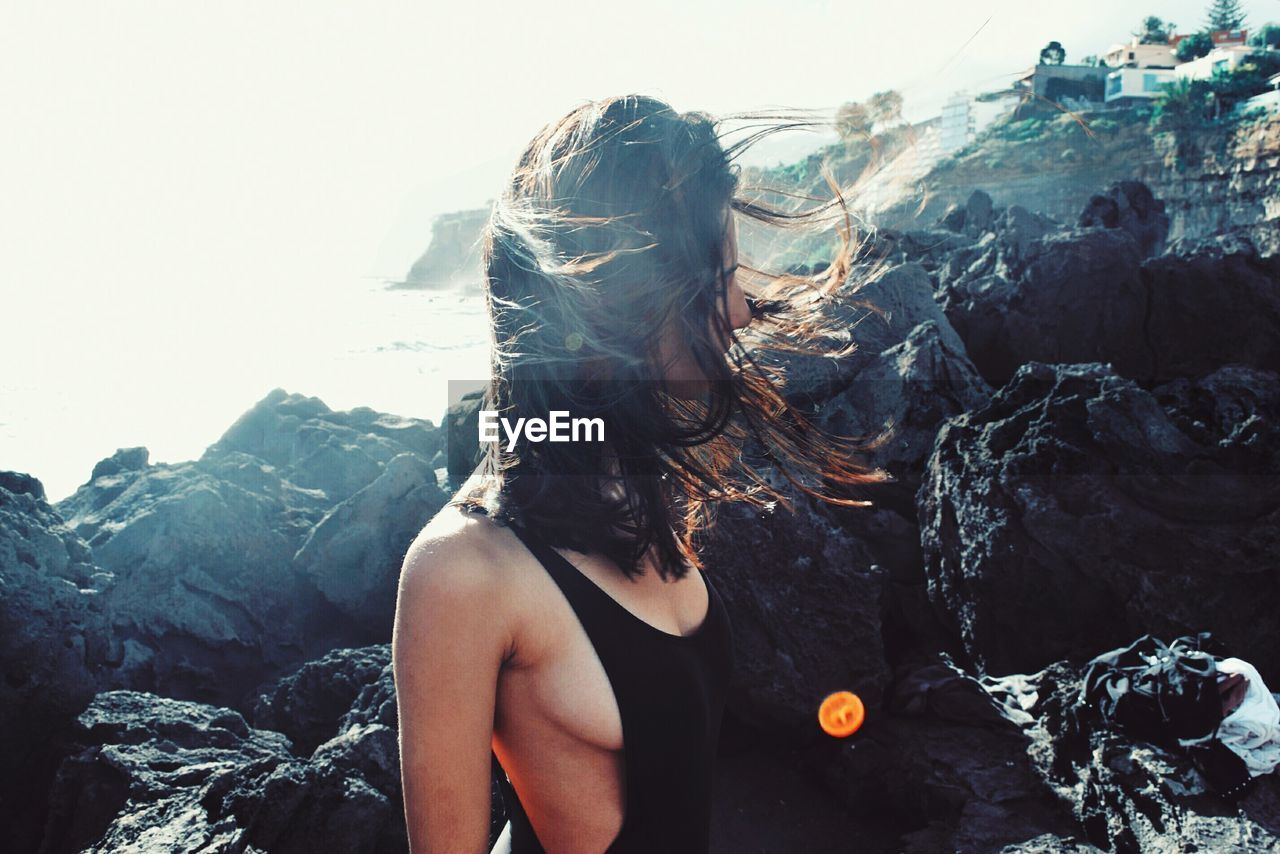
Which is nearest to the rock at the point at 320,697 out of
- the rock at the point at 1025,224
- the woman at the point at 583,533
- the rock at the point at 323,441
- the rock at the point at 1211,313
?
the woman at the point at 583,533

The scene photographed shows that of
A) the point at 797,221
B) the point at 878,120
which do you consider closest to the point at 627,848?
the point at 797,221

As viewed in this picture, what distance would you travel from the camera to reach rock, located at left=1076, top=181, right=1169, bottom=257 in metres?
11.2

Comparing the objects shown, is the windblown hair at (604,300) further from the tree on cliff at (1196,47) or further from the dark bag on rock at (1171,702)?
the tree on cliff at (1196,47)

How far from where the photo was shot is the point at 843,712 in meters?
3.09

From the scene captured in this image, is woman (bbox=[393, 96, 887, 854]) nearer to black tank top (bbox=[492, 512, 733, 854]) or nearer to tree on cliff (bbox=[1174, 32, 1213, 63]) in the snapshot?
black tank top (bbox=[492, 512, 733, 854])

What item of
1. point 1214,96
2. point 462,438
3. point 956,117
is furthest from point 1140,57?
point 462,438

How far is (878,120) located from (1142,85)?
157ft

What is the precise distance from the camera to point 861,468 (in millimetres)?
1749

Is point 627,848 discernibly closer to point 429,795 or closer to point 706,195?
point 429,795

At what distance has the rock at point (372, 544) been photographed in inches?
176

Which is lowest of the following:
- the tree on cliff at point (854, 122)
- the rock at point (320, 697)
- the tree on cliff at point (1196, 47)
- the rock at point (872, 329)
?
the rock at point (320, 697)

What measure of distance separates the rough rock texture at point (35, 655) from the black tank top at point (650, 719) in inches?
92.7

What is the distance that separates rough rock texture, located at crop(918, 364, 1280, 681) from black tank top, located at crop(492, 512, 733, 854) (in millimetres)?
2523

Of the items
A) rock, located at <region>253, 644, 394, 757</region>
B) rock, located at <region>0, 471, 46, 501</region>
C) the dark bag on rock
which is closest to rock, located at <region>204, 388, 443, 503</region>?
rock, located at <region>0, 471, 46, 501</region>
